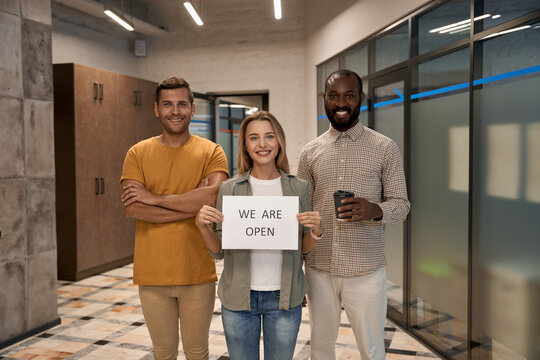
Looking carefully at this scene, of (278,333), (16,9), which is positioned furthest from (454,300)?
(16,9)

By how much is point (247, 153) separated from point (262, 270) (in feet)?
1.50

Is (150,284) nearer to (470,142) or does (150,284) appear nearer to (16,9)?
(470,142)

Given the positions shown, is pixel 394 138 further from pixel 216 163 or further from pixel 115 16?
pixel 115 16

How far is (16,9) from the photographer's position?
141 inches

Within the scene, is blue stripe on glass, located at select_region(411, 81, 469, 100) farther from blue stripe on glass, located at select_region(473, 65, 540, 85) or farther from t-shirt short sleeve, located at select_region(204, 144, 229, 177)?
t-shirt short sleeve, located at select_region(204, 144, 229, 177)

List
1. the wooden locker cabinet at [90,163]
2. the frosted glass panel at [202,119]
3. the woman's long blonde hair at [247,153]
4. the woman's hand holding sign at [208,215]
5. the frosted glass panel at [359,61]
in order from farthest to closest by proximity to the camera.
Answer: the frosted glass panel at [202,119] → the wooden locker cabinet at [90,163] → the frosted glass panel at [359,61] → the woman's long blonde hair at [247,153] → the woman's hand holding sign at [208,215]

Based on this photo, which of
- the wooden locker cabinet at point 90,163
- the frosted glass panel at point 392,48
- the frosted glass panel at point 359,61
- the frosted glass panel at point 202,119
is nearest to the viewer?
the frosted glass panel at point 392,48

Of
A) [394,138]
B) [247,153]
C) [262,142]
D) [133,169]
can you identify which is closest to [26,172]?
[133,169]

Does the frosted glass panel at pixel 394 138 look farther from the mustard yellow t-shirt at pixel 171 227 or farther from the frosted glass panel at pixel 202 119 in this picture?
the frosted glass panel at pixel 202 119

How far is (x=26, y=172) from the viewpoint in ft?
12.1

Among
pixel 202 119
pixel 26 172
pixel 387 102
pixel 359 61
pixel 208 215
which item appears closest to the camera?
pixel 208 215

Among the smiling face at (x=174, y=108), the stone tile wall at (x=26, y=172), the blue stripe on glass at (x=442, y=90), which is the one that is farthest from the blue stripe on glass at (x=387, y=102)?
the stone tile wall at (x=26, y=172)

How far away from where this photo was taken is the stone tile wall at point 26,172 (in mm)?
3523

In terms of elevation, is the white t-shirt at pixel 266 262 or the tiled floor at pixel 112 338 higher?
the white t-shirt at pixel 266 262
